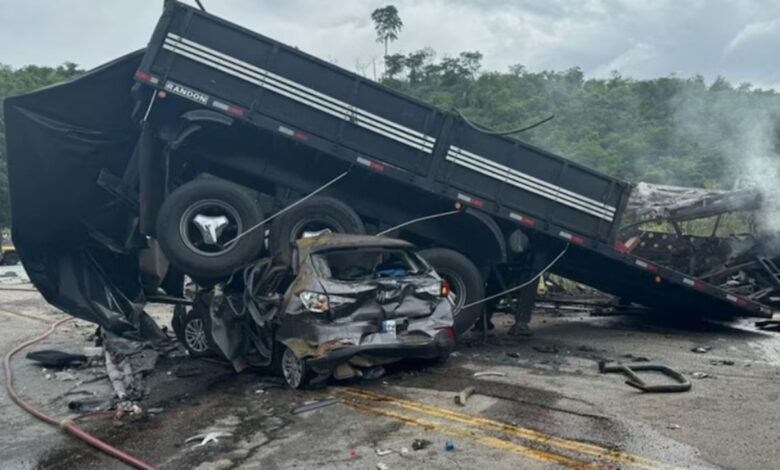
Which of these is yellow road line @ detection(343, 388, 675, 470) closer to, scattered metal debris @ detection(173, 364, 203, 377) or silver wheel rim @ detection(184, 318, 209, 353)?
scattered metal debris @ detection(173, 364, 203, 377)

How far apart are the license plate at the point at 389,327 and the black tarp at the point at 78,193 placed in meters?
3.94

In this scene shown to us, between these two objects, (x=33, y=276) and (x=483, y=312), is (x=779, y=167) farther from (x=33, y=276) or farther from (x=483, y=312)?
(x=33, y=276)

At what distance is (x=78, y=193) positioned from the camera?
8266 millimetres

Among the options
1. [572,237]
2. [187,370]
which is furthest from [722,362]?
[187,370]

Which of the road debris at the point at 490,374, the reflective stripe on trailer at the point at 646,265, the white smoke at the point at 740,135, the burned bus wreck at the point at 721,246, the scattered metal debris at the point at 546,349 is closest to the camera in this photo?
the road debris at the point at 490,374

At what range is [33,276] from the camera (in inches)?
317

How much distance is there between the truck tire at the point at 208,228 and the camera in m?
7.40

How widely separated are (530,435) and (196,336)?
182 inches

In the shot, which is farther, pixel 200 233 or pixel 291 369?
pixel 200 233

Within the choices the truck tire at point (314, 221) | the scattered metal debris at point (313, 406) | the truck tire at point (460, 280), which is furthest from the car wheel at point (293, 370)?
the truck tire at point (460, 280)

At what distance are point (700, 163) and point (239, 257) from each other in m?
26.1

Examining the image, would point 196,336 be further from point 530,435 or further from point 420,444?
point 530,435

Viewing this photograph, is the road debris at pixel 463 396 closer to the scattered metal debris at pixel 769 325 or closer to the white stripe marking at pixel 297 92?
the white stripe marking at pixel 297 92

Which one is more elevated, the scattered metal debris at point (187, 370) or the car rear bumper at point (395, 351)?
the car rear bumper at point (395, 351)
